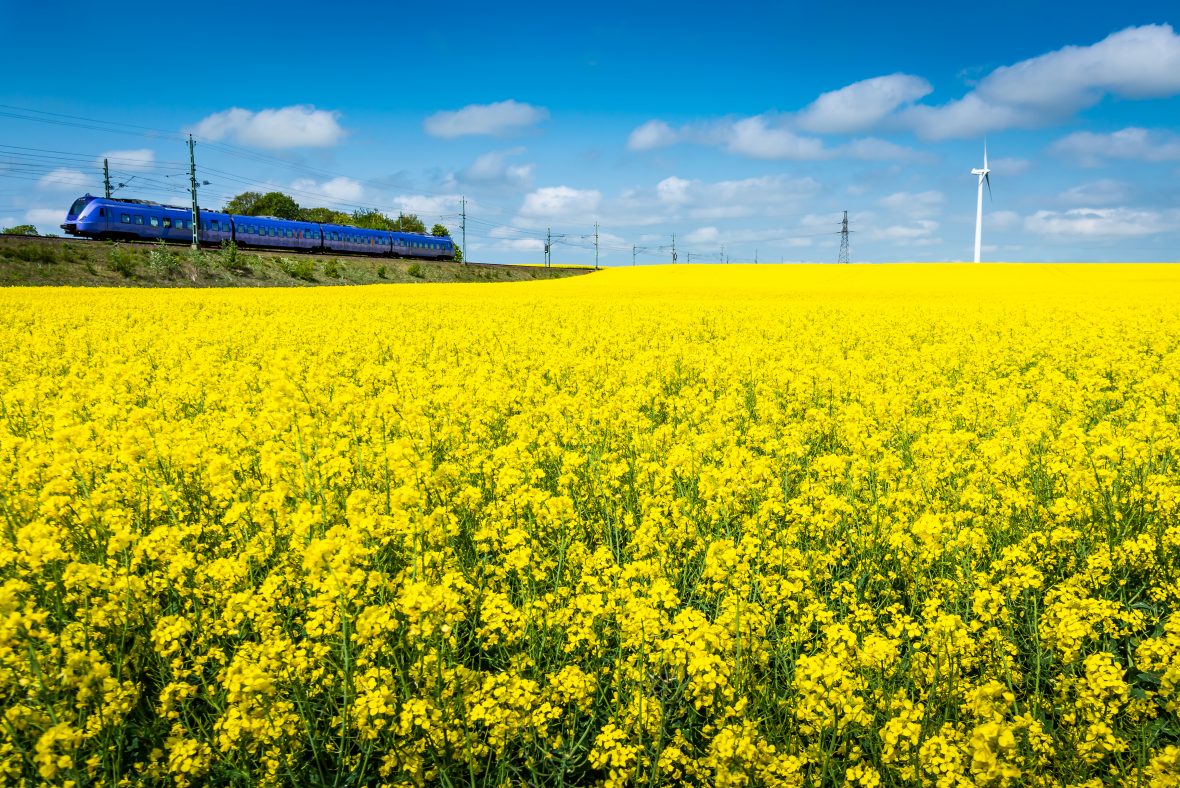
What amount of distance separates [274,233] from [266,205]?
5440cm

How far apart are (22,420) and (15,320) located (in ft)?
44.0

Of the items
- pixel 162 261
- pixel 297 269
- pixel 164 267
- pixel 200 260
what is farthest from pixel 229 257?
pixel 297 269

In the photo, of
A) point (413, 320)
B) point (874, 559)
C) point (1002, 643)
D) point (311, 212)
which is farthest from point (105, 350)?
point (311, 212)

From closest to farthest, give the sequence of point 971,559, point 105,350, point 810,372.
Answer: point 971,559 → point 810,372 → point 105,350

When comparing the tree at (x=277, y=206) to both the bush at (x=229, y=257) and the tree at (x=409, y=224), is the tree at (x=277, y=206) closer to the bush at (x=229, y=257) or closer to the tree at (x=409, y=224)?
the tree at (x=409, y=224)

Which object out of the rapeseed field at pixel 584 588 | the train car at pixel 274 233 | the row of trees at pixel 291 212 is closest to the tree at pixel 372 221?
the row of trees at pixel 291 212

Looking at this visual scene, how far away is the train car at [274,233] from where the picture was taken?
165ft

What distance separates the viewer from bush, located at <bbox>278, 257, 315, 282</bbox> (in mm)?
46094

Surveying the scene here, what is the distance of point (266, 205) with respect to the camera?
98.1 m

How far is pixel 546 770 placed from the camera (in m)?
2.63

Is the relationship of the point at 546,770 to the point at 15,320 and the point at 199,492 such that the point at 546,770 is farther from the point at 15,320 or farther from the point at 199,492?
the point at 15,320

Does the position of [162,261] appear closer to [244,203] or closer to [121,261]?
[121,261]

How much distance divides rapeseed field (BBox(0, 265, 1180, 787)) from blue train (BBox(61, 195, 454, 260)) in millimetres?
43735

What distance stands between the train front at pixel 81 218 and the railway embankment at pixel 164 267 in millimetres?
2024
